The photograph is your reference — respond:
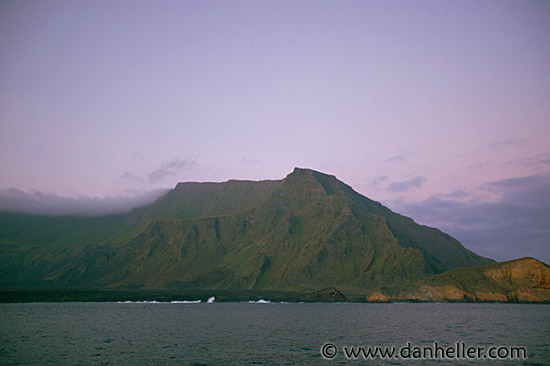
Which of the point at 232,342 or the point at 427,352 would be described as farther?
the point at 232,342

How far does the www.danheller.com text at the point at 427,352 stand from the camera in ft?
196

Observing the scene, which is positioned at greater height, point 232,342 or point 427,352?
point 427,352

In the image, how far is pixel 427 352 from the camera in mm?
63500

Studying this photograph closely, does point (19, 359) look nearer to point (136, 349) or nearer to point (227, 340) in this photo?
point (136, 349)

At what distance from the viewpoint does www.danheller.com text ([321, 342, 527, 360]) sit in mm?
59750

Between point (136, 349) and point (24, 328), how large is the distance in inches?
1741

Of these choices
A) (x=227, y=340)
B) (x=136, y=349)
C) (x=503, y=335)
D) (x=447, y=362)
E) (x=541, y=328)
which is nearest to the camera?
→ (x=447, y=362)

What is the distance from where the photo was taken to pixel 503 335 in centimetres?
8256

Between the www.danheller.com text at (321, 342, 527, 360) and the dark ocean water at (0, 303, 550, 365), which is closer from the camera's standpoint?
the dark ocean water at (0, 303, 550, 365)

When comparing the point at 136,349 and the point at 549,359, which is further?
the point at 136,349

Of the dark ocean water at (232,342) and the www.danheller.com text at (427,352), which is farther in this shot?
the www.danheller.com text at (427,352)

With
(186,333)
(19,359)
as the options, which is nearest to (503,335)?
(186,333)

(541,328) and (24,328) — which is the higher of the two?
(541,328)

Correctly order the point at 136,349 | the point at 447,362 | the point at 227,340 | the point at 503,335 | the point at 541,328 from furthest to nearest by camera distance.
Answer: the point at 541,328
the point at 503,335
the point at 227,340
the point at 136,349
the point at 447,362
